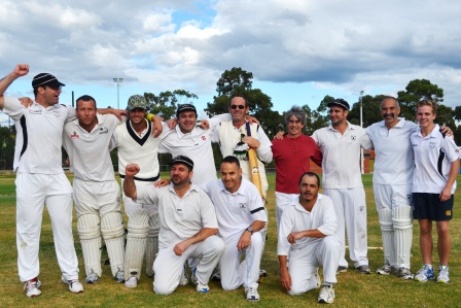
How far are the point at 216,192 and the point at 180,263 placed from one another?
85 centimetres

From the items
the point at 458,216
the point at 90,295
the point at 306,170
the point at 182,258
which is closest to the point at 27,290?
the point at 90,295

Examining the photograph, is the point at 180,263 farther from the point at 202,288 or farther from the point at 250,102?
the point at 250,102

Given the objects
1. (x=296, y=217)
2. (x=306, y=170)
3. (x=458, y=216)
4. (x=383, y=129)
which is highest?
(x=383, y=129)

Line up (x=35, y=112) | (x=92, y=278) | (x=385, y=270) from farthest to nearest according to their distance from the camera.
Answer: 1. (x=385, y=270)
2. (x=92, y=278)
3. (x=35, y=112)

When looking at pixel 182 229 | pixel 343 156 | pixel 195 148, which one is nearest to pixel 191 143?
pixel 195 148

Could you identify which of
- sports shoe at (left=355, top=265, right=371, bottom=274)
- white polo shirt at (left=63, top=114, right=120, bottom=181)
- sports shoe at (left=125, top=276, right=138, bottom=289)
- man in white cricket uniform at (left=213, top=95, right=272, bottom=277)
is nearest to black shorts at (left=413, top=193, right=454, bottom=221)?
sports shoe at (left=355, top=265, right=371, bottom=274)

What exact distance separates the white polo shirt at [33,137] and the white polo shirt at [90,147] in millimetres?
365

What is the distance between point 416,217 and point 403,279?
2.34ft

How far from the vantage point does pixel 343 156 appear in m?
6.27

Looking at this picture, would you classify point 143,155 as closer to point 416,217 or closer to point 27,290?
point 27,290

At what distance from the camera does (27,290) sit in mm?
5453

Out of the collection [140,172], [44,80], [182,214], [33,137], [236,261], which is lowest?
[236,261]

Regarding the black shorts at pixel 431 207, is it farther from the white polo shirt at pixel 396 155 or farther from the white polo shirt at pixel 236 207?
the white polo shirt at pixel 236 207

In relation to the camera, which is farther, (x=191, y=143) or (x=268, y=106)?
(x=268, y=106)
